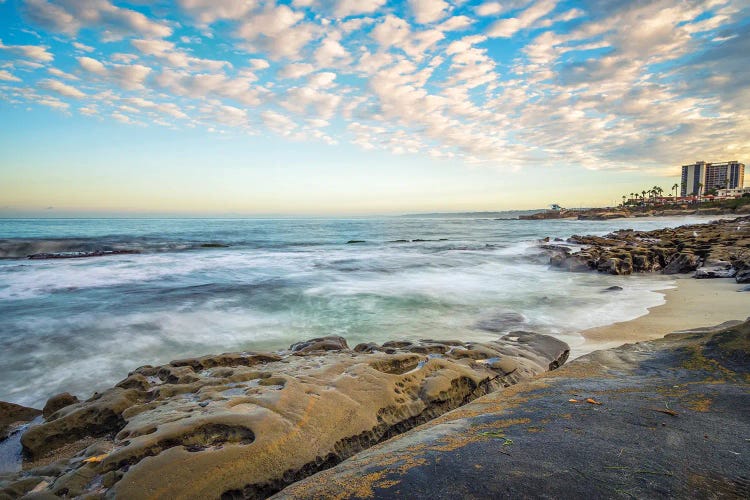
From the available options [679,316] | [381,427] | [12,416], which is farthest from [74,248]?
[679,316]

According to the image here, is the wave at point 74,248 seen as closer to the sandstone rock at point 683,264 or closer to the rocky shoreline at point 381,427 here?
the rocky shoreline at point 381,427

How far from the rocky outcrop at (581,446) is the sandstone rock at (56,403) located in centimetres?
371

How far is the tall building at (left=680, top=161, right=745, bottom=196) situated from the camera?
155 metres

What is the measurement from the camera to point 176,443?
102 inches

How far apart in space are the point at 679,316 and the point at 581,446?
776 cm

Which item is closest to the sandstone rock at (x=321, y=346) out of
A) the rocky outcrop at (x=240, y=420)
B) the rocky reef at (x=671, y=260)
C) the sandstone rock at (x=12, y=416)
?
the rocky outcrop at (x=240, y=420)

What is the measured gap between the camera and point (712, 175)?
159m

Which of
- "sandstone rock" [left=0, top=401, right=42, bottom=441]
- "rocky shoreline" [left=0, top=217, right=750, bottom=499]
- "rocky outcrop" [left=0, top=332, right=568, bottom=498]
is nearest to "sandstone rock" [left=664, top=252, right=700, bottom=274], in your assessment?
"rocky shoreline" [left=0, top=217, right=750, bottom=499]

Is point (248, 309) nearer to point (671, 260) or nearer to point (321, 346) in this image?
point (321, 346)

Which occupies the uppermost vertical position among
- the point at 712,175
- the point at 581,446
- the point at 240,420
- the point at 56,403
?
the point at 712,175

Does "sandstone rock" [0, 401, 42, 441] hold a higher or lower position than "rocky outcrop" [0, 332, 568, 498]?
lower

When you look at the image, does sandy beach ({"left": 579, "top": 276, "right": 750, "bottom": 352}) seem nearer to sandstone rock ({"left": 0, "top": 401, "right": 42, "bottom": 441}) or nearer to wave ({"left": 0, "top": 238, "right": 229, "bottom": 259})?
sandstone rock ({"left": 0, "top": 401, "right": 42, "bottom": 441})

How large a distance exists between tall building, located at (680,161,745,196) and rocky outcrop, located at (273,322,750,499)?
198 meters

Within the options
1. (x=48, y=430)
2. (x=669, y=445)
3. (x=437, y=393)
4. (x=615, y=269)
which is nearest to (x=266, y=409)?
(x=437, y=393)
